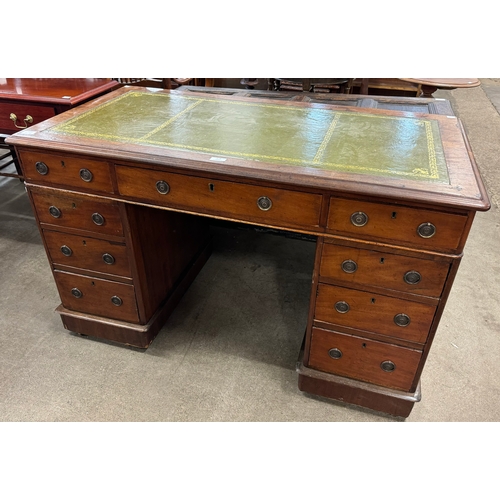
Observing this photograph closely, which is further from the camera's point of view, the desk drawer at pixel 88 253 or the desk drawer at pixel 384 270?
the desk drawer at pixel 88 253

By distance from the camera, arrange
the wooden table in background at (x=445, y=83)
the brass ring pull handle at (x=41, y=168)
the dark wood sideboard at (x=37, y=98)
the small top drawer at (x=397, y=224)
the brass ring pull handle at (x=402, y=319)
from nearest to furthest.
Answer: the small top drawer at (x=397, y=224), the brass ring pull handle at (x=402, y=319), the brass ring pull handle at (x=41, y=168), the dark wood sideboard at (x=37, y=98), the wooden table in background at (x=445, y=83)

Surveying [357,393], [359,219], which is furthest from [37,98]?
[357,393]

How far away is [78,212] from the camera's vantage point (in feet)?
5.04

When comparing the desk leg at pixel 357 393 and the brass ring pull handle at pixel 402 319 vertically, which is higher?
the brass ring pull handle at pixel 402 319

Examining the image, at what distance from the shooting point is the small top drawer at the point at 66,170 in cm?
140

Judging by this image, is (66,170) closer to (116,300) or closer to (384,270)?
(116,300)

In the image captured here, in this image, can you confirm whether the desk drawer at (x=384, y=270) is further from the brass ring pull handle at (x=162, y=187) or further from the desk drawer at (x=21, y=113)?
the desk drawer at (x=21, y=113)

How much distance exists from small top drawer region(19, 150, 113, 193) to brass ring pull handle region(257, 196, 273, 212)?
0.51 metres

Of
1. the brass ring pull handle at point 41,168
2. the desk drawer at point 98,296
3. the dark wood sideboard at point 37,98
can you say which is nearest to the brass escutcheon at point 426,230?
the desk drawer at point 98,296

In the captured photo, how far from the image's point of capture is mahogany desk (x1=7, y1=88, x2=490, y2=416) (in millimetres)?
1177

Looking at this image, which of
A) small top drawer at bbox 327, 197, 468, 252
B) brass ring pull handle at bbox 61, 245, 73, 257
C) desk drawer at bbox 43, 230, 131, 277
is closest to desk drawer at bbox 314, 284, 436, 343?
small top drawer at bbox 327, 197, 468, 252

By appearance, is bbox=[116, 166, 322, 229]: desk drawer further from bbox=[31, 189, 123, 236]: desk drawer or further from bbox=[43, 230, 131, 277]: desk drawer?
bbox=[43, 230, 131, 277]: desk drawer

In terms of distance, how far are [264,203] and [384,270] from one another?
407 millimetres

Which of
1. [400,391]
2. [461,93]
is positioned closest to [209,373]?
[400,391]
